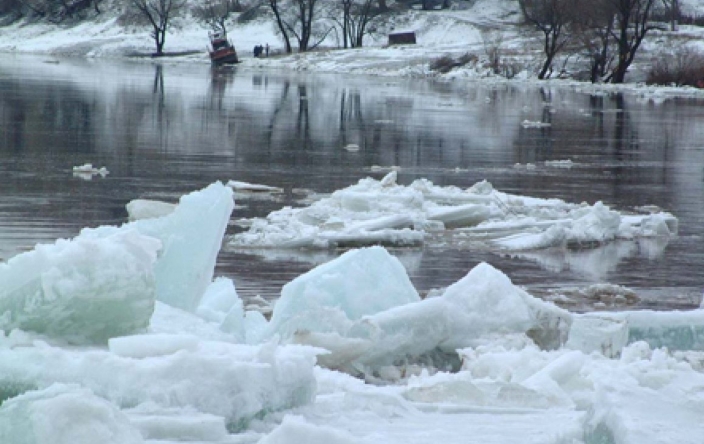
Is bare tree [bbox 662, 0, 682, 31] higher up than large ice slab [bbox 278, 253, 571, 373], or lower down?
higher up

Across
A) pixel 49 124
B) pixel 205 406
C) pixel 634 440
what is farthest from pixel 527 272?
pixel 49 124

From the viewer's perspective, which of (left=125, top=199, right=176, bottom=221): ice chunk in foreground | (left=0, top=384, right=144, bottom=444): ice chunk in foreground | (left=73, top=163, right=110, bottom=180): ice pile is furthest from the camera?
→ (left=73, top=163, right=110, bottom=180): ice pile

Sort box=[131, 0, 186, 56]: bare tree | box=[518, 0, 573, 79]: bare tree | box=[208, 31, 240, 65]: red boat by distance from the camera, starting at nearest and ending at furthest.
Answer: box=[518, 0, 573, 79]: bare tree < box=[208, 31, 240, 65]: red boat < box=[131, 0, 186, 56]: bare tree

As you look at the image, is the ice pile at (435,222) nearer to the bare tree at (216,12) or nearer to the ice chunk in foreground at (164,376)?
the ice chunk in foreground at (164,376)

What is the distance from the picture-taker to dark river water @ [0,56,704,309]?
8.77 metres

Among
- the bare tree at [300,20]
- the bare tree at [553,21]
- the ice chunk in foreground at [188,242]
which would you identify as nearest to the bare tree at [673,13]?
the bare tree at [553,21]

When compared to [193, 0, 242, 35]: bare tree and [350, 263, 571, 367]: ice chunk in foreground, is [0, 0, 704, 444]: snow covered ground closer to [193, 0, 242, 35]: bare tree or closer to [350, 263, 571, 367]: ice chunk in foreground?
[350, 263, 571, 367]: ice chunk in foreground

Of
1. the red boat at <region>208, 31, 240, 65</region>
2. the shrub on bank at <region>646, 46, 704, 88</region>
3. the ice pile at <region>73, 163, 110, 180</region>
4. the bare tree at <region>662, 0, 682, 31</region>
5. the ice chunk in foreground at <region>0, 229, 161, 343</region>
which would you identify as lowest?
the ice pile at <region>73, 163, 110, 180</region>

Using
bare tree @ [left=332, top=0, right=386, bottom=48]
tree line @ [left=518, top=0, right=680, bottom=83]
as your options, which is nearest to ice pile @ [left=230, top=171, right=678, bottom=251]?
tree line @ [left=518, top=0, right=680, bottom=83]

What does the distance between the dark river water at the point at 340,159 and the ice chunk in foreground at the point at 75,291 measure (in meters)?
3.21

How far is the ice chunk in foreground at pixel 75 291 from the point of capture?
13.5 ft

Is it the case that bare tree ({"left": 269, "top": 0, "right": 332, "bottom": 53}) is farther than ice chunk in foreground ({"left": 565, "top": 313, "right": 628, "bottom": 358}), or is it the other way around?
bare tree ({"left": 269, "top": 0, "right": 332, "bottom": 53})

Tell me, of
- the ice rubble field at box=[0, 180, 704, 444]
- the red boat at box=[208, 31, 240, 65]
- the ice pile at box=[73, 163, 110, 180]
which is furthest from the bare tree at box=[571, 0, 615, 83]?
the ice rubble field at box=[0, 180, 704, 444]

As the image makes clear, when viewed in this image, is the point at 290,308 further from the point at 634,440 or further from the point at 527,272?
the point at 527,272
